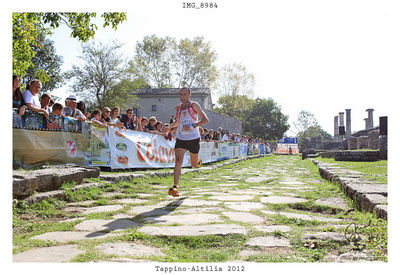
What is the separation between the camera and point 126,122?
28.1 ft

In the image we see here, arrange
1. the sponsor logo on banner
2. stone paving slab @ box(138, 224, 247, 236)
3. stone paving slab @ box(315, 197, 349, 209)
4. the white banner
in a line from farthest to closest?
the white banner
the sponsor logo on banner
stone paving slab @ box(315, 197, 349, 209)
stone paving slab @ box(138, 224, 247, 236)

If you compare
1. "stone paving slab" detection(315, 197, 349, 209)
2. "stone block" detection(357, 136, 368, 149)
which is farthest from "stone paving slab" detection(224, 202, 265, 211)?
"stone block" detection(357, 136, 368, 149)

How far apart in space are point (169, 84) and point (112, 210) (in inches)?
1716

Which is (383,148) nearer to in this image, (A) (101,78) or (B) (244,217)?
(B) (244,217)

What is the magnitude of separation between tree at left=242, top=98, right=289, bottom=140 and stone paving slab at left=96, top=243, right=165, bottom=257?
59899 mm

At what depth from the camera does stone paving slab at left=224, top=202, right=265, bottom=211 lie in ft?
12.6

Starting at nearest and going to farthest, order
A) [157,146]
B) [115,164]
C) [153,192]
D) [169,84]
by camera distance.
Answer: [153,192], [115,164], [157,146], [169,84]

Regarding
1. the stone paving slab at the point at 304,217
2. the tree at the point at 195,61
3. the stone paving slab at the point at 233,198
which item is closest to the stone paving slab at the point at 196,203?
the stone paving slab at the point at 233,198

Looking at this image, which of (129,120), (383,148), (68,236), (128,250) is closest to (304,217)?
(128,250)

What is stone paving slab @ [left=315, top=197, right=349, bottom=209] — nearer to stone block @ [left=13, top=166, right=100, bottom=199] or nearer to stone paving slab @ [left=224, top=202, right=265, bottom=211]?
stone paving slab @ [left=224, top=202, right=265, bottom=211]

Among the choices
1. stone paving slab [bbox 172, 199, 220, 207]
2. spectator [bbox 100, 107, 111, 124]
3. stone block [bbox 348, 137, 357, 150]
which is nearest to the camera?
stone paving slab [bbox 172, 199, 220, 207]

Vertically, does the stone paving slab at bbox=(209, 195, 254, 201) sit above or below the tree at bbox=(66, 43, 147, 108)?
below
